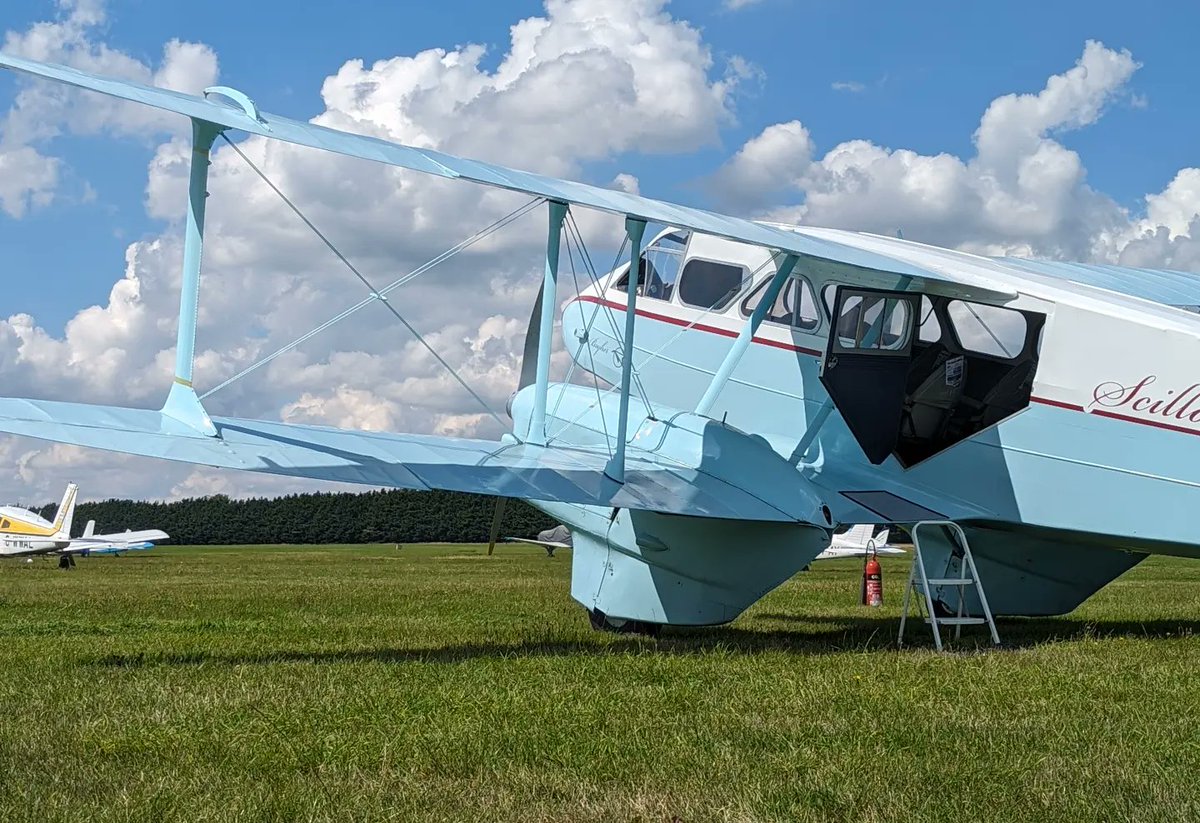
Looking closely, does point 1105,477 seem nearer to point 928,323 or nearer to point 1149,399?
point 1149,399

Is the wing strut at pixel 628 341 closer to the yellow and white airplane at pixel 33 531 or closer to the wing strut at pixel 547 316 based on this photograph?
the wing strut at pixel 547 316

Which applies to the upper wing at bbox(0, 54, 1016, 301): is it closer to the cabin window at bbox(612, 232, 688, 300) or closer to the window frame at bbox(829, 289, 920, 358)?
the window frame at bbox(829, 289, 920, 358)

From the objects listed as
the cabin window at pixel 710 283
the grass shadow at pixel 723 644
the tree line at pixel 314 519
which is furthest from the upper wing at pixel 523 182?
the tree line at pixel 314 519

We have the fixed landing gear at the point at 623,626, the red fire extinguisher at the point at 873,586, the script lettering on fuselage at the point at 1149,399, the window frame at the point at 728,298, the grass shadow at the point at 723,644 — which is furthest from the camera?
the red fire extinguisher at the point at 873,586

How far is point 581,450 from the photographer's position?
10523 mm

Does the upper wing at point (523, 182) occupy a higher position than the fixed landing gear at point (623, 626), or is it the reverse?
the upper wing at point (523, 182)

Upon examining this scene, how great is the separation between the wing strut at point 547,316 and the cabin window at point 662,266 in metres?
2.59

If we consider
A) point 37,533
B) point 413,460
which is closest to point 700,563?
point 413,460

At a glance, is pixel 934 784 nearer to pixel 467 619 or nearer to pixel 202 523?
pixel 467 619

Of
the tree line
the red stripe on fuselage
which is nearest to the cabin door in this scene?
the red stripe on fuselage

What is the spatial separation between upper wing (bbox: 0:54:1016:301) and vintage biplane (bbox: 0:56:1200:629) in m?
0.03

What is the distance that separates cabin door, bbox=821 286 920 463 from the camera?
33.3 ft

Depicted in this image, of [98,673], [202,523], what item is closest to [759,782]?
[98,673]

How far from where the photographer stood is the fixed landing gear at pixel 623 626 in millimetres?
10953
